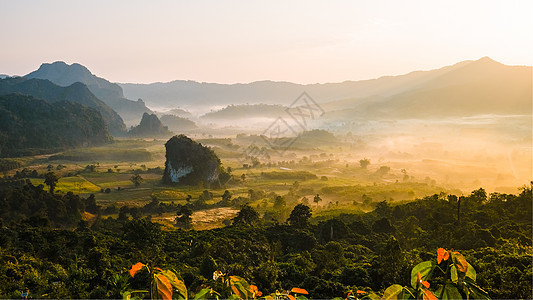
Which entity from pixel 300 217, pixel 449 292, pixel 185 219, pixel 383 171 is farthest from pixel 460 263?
pixel 383 171

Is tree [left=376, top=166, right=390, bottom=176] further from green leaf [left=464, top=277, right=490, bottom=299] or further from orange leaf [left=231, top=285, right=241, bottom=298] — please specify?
orange leaf [left=231, top=285, right=241, bottom=298]

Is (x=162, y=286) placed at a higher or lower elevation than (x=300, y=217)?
higher

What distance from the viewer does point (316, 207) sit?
61.2 meters

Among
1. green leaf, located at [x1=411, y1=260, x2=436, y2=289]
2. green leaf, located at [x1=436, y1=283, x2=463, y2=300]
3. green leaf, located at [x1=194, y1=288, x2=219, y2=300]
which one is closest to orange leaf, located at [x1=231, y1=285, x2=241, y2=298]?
green leaf, located at [x1=194, y1=288, x2=219, y2=300]

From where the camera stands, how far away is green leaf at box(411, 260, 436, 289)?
3111 mm

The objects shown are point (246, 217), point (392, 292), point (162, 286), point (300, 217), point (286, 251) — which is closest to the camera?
point (162, 286)

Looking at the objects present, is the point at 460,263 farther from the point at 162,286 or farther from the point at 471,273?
the point at 162,286

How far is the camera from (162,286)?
293cm

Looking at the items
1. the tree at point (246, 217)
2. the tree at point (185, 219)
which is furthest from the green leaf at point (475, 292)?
the tree at point (185, 219)

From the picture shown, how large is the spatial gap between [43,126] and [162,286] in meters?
166

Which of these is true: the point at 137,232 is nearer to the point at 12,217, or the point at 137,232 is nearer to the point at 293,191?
the point at 12,217

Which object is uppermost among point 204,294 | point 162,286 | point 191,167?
point 162,286

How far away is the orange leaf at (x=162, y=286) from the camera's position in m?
2.91

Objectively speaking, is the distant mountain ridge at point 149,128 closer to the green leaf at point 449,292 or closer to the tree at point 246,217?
the tree at point 246,217
